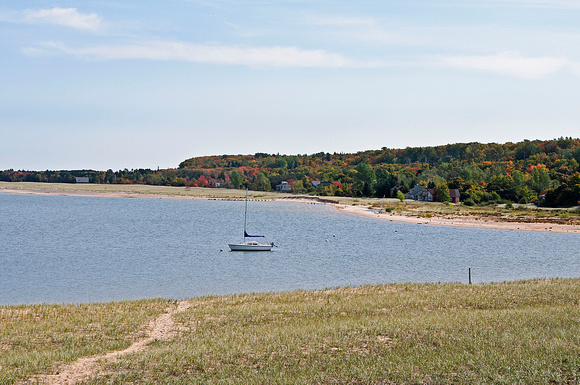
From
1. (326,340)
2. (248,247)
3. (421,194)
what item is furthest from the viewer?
(421,194)

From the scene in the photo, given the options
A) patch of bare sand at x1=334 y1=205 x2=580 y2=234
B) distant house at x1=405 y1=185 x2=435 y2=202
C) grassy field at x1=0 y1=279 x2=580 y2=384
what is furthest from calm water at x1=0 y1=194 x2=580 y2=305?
distant house at x1=405 y1=185 x2=435 y2=202

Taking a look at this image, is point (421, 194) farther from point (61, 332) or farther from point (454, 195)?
point (61, 332)

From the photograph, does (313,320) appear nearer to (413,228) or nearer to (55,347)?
(55,347)

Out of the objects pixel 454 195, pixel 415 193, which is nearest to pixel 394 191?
pixel 415 193

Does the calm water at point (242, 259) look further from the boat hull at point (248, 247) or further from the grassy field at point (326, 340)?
the grassy field at point (326, 340)

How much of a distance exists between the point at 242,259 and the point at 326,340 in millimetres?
34214

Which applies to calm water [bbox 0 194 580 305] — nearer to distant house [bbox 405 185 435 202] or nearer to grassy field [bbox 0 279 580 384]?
grassy field [bbox 0 279 580 384]

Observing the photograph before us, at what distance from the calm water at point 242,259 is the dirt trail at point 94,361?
10.8 meters

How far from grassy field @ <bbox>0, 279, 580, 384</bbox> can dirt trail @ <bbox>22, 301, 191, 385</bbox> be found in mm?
420

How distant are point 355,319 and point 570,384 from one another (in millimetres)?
9158

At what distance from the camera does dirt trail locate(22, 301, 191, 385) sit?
1422 centimetres

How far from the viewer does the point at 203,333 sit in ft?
64.0

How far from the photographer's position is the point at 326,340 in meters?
17.5

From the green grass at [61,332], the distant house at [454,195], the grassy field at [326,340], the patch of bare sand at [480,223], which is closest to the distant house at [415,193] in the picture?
the distant house at [454,195]
